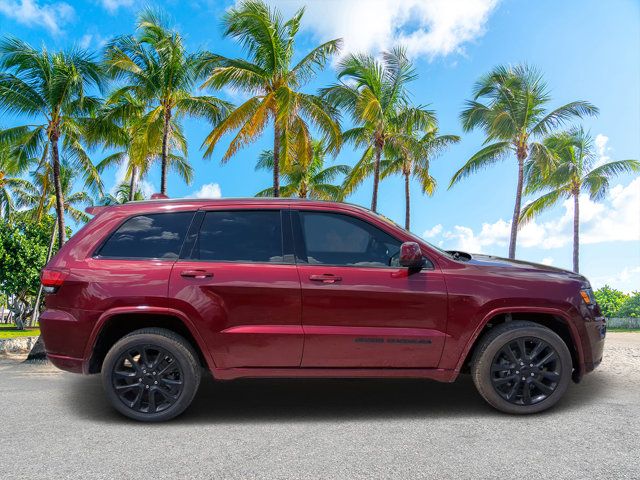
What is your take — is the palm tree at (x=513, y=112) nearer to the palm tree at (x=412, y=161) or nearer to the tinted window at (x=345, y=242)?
the palm tree at (x=412, y=161)

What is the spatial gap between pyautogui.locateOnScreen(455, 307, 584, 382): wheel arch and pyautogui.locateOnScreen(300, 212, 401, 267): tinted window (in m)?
0.92

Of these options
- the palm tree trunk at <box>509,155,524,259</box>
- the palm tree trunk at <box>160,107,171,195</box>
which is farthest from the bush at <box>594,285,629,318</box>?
the palm tree trunk at <box>160,107,171,195</box>

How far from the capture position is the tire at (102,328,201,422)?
13.9 ft

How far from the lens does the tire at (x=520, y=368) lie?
4375 millimetres

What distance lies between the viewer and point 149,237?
14.7 feet

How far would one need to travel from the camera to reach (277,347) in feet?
13.8

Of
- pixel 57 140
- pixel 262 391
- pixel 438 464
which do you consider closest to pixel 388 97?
pixel 57 140

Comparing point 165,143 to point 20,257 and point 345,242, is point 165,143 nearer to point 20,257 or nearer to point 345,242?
point 345,242

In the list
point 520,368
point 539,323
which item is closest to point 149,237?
point 520,368

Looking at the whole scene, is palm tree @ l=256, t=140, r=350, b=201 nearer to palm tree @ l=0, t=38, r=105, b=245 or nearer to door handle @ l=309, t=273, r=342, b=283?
palm tree @ l=0, t=38, r=105, b=245

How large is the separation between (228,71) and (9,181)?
2783 centimetres

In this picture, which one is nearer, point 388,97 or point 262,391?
point 262,391

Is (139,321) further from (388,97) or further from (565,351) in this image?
(388,97)

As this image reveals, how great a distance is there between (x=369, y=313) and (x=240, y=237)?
1.25 meters
